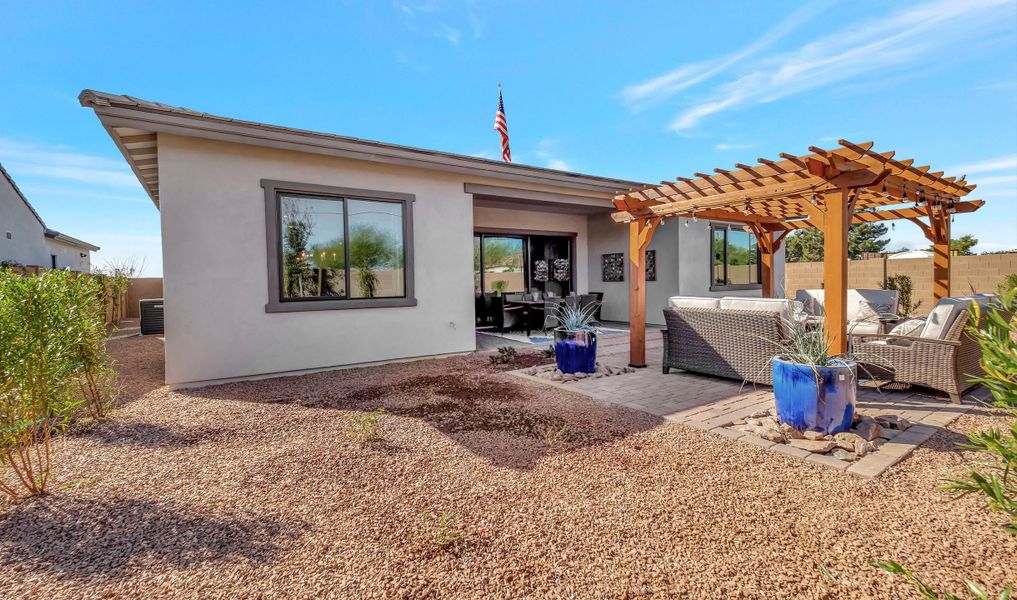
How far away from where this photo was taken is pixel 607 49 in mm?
8602

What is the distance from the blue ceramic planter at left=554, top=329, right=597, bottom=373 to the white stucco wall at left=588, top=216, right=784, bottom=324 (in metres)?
4.91

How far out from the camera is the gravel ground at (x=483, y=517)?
5.91 feet

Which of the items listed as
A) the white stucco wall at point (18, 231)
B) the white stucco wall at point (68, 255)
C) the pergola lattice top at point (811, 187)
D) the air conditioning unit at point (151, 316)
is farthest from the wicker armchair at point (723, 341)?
the white stucco wall at point (68, 255)

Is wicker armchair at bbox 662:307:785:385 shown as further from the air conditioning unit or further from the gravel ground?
the air conditioning unit

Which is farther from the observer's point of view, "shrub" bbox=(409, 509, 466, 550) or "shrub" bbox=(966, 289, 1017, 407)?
"shrub" bbox=(409, 509, 466, 550)

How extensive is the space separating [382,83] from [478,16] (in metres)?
3.95

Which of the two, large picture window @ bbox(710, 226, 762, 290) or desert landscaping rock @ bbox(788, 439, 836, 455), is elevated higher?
large picture window @ bbox(710, 226, 762, 290)

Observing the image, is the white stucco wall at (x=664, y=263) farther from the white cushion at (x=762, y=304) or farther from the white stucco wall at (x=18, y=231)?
the white stucco wall at (x=18, y=231)

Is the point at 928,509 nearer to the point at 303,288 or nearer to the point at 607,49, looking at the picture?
the point at 303,288

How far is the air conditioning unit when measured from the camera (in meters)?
9.88

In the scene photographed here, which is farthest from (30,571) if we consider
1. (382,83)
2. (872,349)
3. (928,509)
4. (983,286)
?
(983,286)

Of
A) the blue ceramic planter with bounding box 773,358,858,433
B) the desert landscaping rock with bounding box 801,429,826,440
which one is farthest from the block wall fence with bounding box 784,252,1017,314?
the desert landscaping rock with bounding box 801,429,826,440

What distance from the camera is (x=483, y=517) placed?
2273mm

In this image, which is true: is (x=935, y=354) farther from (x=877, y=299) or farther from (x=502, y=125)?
(x=502, y=125)
